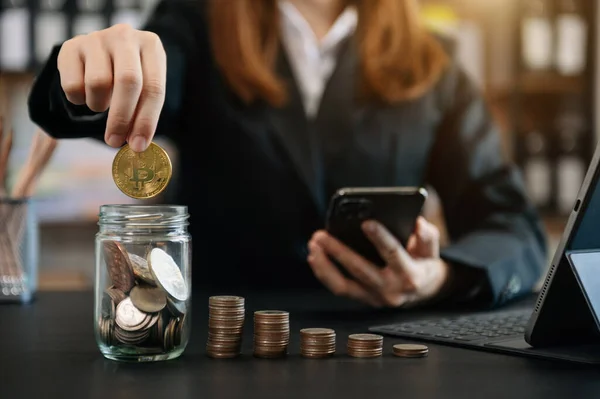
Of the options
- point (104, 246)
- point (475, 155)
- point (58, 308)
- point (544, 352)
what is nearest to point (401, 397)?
point (544, 352)

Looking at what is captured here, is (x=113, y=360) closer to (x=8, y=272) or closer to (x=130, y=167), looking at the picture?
(x=130, y=167)

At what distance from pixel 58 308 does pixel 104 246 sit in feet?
1.59

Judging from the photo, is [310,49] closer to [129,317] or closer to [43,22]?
[129,317]

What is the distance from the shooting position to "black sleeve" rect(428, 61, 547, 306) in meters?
1.44

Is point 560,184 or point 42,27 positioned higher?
point 42,27

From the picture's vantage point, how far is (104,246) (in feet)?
3.05

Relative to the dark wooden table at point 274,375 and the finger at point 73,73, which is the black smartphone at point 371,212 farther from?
the finger at point 73,73

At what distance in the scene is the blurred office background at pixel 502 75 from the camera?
3861 millimetres

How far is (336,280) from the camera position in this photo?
1346 millimetres

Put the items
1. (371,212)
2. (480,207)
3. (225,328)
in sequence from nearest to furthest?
(225,328) < (371,212) < (480,207)

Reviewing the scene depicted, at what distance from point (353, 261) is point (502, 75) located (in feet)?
9.34

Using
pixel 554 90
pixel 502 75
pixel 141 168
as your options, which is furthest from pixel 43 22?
pixel 141 168

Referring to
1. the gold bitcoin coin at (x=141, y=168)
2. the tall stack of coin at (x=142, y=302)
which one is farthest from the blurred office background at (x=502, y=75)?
the tall stack of coin at (x=142, y=302)

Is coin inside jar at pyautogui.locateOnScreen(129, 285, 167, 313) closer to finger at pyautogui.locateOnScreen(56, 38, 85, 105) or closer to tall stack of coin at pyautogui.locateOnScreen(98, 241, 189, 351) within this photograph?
tall stack of coin at pyautogui.locateOnScreen(98, 241, 189, 351)
